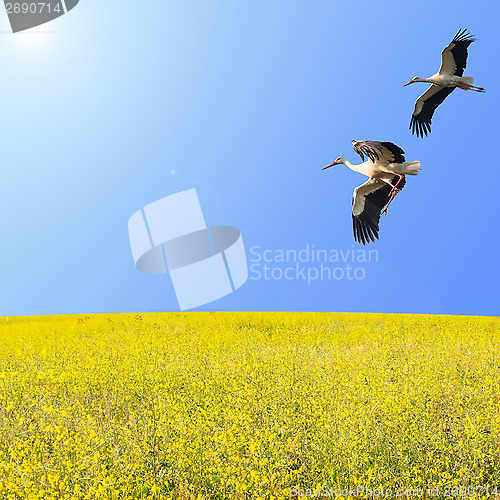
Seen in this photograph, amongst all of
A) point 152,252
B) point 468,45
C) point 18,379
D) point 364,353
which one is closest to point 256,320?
point 152,252

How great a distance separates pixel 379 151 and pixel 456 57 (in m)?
3.44

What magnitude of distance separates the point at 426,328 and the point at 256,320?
573 cm

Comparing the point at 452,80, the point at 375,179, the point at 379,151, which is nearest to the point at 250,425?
the point at 379,151

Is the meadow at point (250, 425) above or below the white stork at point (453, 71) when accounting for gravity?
below

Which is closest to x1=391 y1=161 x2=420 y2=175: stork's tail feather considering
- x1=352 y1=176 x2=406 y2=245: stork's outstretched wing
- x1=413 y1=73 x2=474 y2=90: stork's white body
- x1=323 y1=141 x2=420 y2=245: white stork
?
x1=323 y1=141 x2=420 y2=245: white stork

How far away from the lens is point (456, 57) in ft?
24.2

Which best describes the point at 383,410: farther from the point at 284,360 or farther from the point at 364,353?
the point at 364,353

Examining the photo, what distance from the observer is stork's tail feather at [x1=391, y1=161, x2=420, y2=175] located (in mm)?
6289

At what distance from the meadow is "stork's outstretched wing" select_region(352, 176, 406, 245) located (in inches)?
92.9

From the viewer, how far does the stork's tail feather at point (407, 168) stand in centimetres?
629

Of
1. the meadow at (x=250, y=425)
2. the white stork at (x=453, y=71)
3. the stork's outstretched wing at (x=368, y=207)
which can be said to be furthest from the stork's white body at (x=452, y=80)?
the meadow at (x=250, y=425)

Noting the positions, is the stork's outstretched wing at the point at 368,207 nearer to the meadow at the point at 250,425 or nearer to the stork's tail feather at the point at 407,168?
the stork's tail feather at the point at 407,168

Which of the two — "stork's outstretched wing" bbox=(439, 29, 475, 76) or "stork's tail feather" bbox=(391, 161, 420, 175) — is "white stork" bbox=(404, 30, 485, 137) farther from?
"stork's tail feather" bbox=(391, 161, 420, 175)

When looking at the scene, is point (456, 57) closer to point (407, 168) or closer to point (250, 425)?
point (407, 168)
